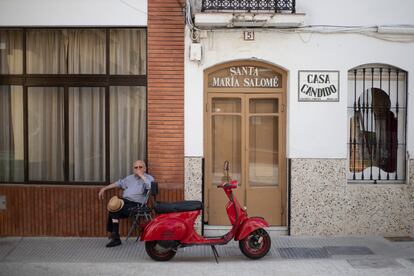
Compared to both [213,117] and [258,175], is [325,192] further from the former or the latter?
[213,117]

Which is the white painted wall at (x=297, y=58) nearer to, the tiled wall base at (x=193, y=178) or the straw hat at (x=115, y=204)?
the tiled wall base at (x=193, y=178)

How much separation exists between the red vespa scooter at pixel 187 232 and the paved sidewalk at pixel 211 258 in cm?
17

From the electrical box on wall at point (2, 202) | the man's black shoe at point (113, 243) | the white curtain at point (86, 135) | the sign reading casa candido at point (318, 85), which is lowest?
the man's black shoe at point (113, 243)

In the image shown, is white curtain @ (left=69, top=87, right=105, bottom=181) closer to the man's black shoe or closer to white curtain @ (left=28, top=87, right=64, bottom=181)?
white curtain @ (left=28, top=87, right=64, bottom=181)

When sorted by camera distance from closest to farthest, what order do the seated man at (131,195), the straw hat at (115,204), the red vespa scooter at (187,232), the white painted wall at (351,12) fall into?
1. the red vespa scooter at (187,232)
2. the straw hat at (115,204)
3. the seated man at (131,195)
4. the white painted wall at (351,12)

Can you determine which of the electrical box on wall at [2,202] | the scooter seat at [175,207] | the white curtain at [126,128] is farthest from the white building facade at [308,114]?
the electrical box on wall at [2,202]

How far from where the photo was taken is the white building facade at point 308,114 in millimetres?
9758

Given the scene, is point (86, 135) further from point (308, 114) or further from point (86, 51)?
point (308, 114)

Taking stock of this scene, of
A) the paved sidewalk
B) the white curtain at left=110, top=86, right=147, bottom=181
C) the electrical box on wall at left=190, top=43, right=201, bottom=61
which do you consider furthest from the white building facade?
the white curtain at left=110, top=86, right=147, bottom=181

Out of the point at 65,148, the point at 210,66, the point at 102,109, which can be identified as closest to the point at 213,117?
the point at 210,66

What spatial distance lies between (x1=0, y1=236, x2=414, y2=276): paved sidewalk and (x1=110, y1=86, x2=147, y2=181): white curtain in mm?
1307

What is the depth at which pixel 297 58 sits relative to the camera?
9781mm

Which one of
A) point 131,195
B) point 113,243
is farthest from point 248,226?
point 113,243

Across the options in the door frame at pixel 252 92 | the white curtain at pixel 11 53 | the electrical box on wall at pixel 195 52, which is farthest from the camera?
the white curtain at pixel 11 53
